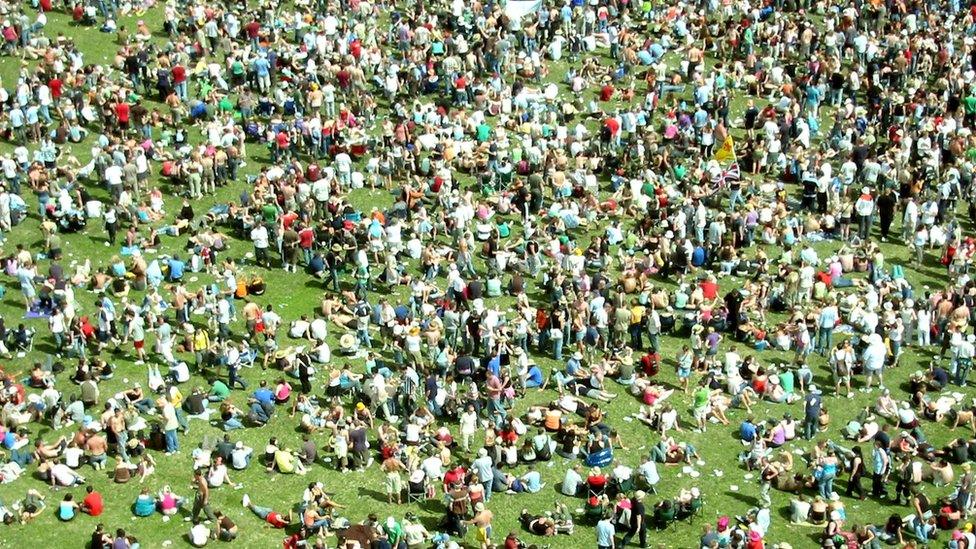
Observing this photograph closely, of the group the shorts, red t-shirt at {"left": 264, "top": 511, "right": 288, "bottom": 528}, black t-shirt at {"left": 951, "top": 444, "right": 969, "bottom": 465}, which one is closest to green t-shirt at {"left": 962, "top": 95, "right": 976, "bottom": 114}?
black t-shirt at {"left": 951, "top": 444, "right": 969, "bottom": 465}

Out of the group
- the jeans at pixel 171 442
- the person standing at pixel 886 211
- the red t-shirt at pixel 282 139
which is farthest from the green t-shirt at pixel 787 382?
the red t-shirt at pixel 282 139

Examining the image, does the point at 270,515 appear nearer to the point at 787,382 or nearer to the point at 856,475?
the point at 856,475

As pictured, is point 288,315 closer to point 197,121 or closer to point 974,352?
point 197,121

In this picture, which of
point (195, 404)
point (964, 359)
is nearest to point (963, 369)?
point (964, 359)

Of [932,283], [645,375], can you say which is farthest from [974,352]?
[645,375]

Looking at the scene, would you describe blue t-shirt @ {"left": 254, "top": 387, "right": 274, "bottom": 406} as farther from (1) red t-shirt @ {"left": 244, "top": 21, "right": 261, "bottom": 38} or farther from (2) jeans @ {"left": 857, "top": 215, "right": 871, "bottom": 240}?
(1) red t-shirt @ {"left": 244, "top": 21, "right": 261, "bottom": 38}

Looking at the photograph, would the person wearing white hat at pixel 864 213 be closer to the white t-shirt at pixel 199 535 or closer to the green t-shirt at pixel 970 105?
the green t-shirt at pixel 970 105
